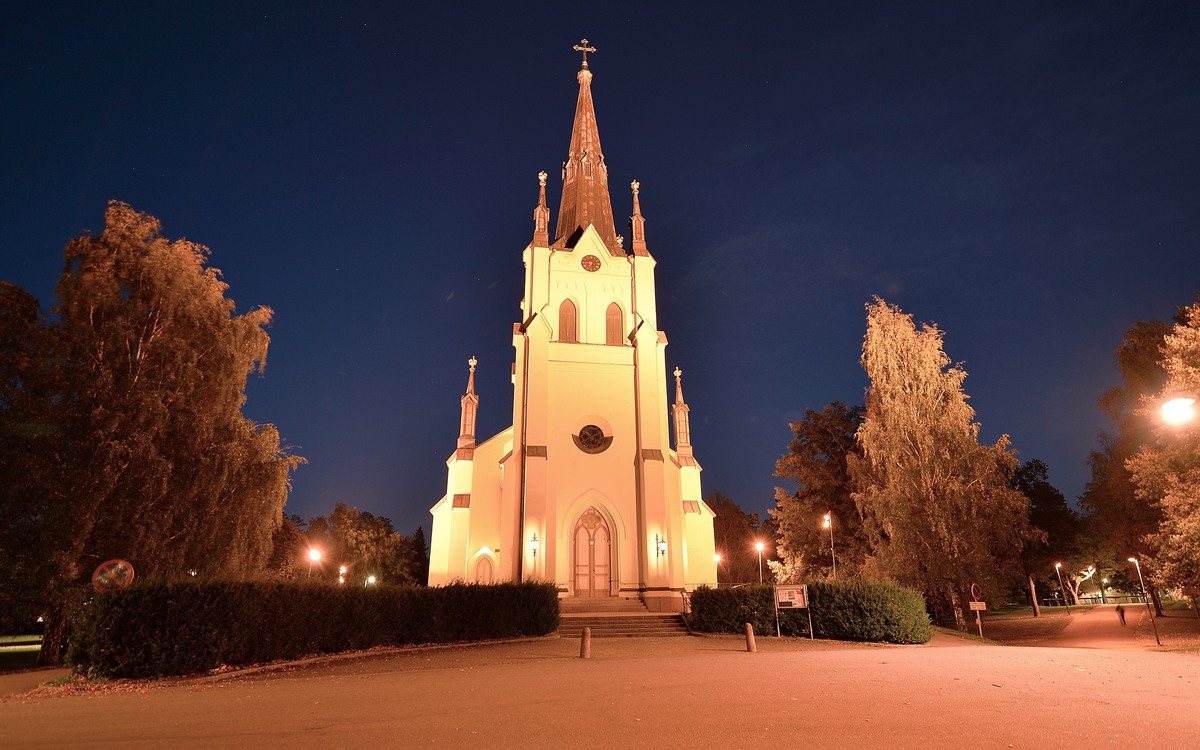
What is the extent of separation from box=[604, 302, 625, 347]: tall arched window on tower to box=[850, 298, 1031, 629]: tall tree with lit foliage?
12.5 metres

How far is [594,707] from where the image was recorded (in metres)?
8.02

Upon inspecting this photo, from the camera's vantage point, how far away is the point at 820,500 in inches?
1337

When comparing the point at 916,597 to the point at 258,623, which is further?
the point at 916,597

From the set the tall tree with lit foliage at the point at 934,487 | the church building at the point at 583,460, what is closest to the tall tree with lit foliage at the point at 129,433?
the church building at the point at 583,460

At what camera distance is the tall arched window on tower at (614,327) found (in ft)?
111

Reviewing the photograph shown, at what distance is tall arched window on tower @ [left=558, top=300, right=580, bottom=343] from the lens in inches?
1320

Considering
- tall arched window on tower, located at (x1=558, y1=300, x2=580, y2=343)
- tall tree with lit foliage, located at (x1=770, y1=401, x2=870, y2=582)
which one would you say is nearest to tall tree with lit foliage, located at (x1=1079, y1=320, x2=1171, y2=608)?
tall tree with lit foliage, located at (x1=770, y1=401, x2=870, y2=582)

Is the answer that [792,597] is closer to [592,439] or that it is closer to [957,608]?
[957,608]

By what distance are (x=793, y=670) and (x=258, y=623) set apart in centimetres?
1032

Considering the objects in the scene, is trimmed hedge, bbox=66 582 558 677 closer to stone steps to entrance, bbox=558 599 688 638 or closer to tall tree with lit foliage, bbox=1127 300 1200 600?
stone steps to entrance, bbox=558 599 688 638

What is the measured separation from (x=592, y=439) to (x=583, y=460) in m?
1.25

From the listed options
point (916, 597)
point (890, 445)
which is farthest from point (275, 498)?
point (890, 445)

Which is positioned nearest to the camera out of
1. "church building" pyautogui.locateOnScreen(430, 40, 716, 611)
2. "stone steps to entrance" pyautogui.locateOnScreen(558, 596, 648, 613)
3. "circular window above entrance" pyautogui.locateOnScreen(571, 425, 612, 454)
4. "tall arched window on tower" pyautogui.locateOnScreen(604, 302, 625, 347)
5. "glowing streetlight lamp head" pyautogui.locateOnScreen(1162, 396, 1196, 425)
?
"glowing streetlight lamp head" pyautogui.locateOnScreen(1162, 396, 1196, 425)

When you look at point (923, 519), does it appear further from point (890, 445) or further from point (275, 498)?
point (275, 498)
